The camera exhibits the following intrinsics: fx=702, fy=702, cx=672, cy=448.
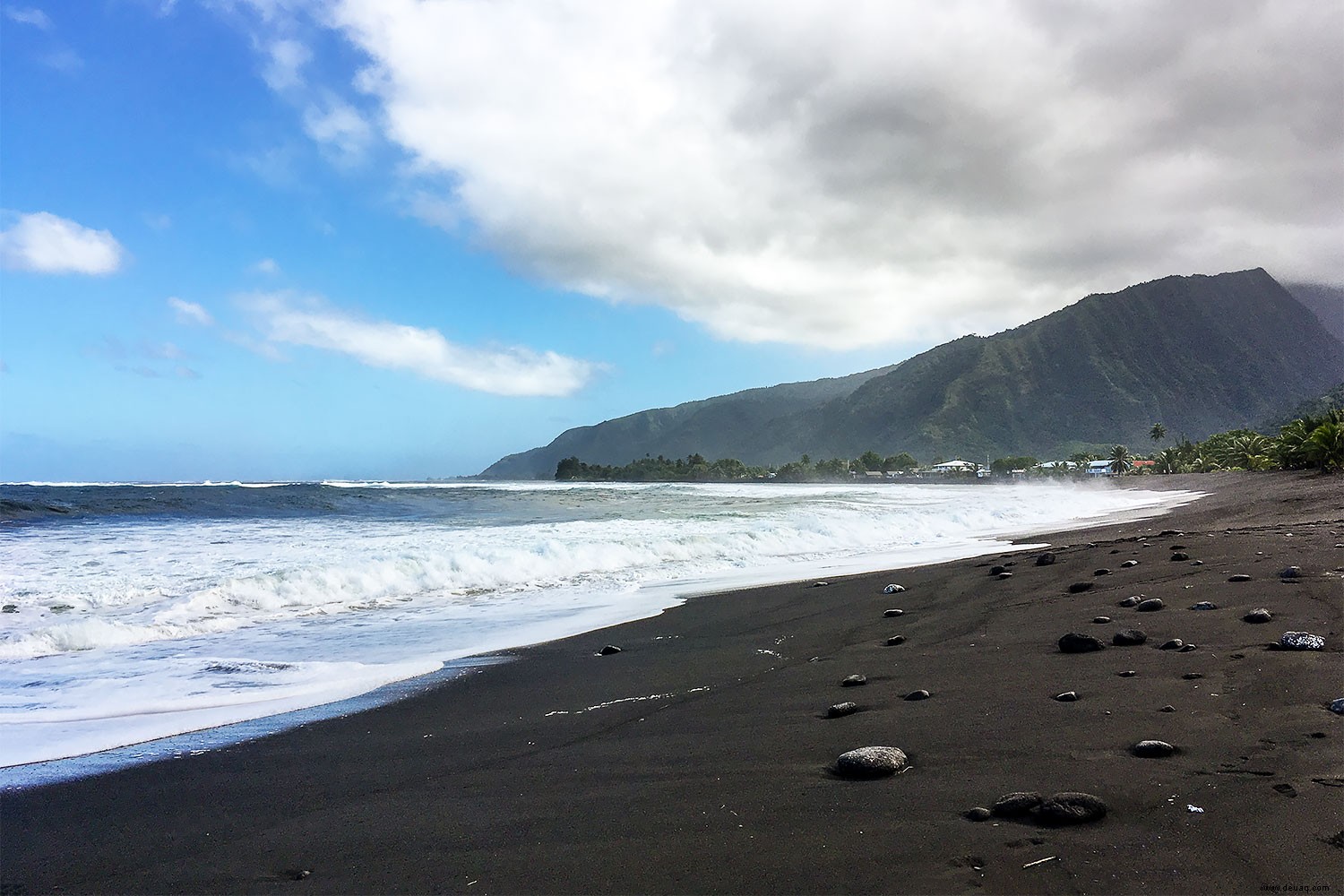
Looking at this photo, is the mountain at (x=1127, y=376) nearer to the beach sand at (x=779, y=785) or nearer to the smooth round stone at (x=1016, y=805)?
the beach sand at (x=779, y=785)

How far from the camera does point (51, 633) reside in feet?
25.3

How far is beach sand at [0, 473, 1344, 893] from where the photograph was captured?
2.47 meters

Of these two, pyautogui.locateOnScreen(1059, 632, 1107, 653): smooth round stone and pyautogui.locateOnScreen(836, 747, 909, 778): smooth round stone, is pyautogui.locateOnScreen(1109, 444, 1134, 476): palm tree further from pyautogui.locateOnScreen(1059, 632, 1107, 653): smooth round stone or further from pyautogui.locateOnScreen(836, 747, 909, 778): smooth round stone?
pyautogui.locateOnScreen(836, 747, 909, 778): smooth round stone

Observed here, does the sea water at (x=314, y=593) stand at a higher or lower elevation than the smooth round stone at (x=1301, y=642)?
lower

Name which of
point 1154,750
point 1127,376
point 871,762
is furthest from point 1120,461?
point 871,762

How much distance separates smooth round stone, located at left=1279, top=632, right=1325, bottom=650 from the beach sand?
0.33ft

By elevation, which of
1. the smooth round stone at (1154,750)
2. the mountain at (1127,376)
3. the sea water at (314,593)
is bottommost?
the sea water at (314,593)

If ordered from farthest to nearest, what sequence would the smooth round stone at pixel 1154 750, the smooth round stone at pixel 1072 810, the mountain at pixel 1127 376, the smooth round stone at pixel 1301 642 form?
the mountain at pixel 1127 376, the smooth round stone at pixel 1301 642, the smooth round stone at pixel 1154 750, the smooth round stone at pixel 1072 810

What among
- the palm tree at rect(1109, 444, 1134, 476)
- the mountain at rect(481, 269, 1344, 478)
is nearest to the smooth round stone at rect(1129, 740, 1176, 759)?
the palm tree at rect(1109, 444, 1134, 476)

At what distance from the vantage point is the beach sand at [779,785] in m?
2.47

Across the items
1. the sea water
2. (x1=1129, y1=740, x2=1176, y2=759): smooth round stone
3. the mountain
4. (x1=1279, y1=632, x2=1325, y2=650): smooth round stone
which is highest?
the mountain

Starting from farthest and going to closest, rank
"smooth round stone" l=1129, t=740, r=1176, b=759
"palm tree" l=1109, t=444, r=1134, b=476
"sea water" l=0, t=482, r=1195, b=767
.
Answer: "palm tree" l=1109, t=444, r=1134, b=476
"sea water" l=0, t=482, r=1195, b=767
"smooth round stone" l=1129, t=740, r=1176, b=759

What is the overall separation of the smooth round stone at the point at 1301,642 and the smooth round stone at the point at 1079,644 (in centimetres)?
104

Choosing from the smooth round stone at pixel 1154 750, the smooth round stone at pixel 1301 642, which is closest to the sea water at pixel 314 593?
the smooth round stone at pixel 1154 750
